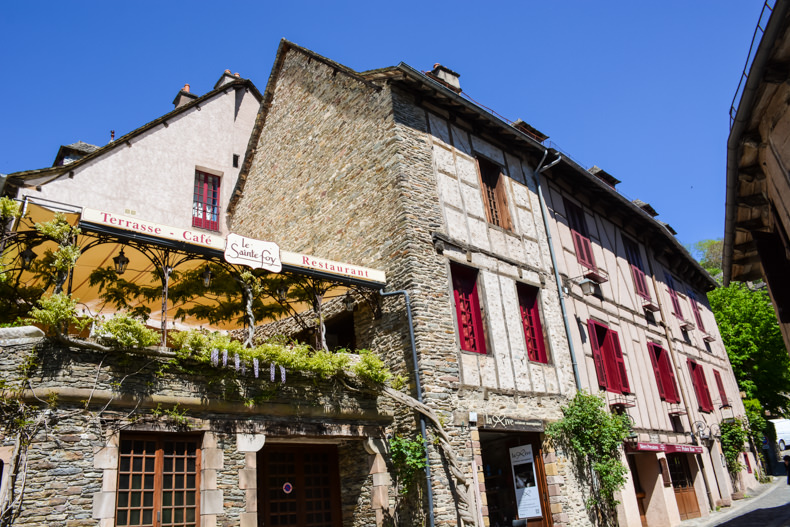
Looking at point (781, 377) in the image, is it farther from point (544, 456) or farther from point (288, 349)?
point (288, 349)

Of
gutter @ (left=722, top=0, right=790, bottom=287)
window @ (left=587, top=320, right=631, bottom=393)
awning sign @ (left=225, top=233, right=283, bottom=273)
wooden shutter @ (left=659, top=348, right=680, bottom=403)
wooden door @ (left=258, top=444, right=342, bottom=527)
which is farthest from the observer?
wooden shutter @ (left=659, top=348, right=680, bottom=403)

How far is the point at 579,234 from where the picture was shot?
1337 cm

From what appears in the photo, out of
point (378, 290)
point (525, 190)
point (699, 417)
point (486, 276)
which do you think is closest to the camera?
point (378, 290)

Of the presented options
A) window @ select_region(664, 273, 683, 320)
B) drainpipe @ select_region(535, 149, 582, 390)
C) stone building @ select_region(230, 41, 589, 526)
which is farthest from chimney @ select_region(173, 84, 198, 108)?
window @ select_region(664, 273, 683, 320)

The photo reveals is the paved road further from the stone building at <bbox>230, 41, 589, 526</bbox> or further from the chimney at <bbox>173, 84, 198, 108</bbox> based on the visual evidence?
the chimney at <bbox>173, 84, 198, 108</bbox>

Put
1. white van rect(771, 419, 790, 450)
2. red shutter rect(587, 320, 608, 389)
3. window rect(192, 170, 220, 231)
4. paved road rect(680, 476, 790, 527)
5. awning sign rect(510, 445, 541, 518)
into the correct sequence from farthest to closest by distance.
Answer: white van rect(771, 419, 790, 450), window rect(192, 170, 220, 231), red shutter rect(587, 320, 608, 389), paved road rect(680, 476, 790, 527), awning sign rect(510, 445, 541, 518)

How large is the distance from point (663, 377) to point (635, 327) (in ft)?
5.14

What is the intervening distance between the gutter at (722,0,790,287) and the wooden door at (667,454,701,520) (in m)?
6.71

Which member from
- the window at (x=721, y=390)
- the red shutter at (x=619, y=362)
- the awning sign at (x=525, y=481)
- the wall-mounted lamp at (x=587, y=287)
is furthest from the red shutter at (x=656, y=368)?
the awning sign at (x=525, y=481)

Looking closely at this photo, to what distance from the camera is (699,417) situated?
50.0ft

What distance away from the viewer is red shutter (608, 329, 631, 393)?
1238 centimetres

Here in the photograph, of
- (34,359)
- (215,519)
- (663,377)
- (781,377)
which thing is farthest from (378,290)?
(781,377)

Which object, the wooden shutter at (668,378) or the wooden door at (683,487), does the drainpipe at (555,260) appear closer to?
the wooden shutter at (668,378)

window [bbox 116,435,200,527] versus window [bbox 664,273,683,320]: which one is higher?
window [bbox 664,273,683,320]
